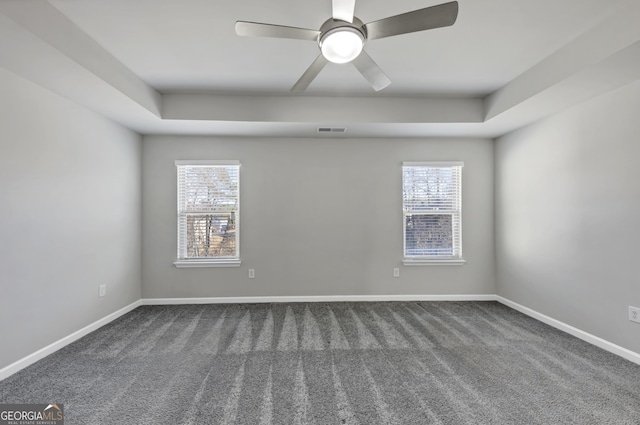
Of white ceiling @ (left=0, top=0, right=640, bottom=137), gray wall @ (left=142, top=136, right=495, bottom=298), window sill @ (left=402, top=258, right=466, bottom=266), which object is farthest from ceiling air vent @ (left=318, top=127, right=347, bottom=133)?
window sill @ (left=402, top=258, right=466, bottom=266)

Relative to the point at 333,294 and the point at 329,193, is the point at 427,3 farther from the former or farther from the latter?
the point at 333,294

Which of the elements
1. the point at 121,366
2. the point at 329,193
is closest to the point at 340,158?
the point at 329,193

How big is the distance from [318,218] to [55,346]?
10.3ft

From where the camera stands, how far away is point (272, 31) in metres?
1.84

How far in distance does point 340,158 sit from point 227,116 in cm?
166

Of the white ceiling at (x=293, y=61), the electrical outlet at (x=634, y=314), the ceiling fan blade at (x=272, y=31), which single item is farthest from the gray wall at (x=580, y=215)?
the ceiling fan blade at (x=272, y=31)

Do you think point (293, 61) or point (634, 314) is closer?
point (634, 314)

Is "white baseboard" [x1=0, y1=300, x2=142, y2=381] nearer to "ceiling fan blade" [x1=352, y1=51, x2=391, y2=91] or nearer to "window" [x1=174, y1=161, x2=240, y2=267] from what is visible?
"window" [x1=174, y1=161, x2=240, y2=267]

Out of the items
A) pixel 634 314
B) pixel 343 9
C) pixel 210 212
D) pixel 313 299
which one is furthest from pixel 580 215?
pixel 210 212

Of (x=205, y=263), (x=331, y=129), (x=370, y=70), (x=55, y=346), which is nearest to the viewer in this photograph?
(x=370, y=70)

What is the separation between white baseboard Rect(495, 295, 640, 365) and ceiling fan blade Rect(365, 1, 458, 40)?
313cm

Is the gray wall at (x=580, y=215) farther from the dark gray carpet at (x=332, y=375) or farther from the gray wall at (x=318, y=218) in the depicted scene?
the gray wall at (x=318, y=218)

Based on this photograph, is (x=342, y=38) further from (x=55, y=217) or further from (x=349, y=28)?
(x=55, y=217)

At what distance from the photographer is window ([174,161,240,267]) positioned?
167 inches
